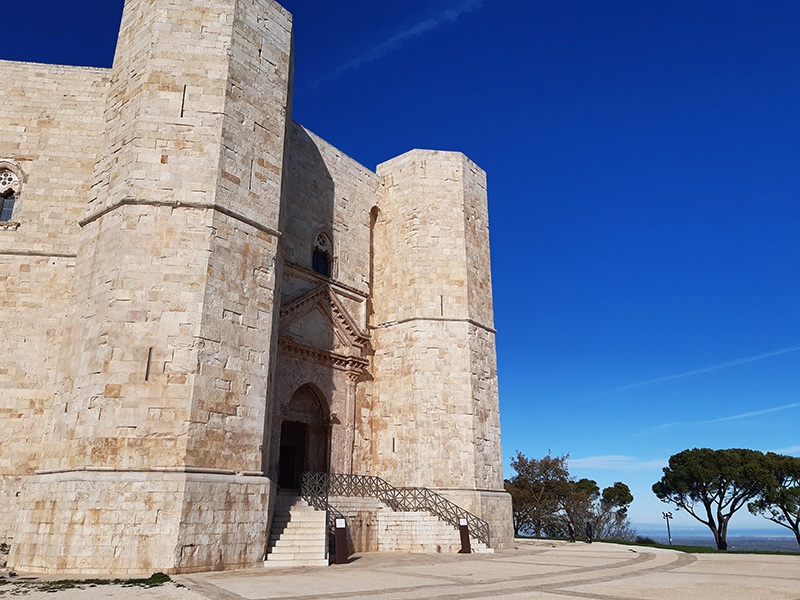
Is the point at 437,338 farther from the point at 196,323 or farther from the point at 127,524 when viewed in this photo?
the point at 127,524

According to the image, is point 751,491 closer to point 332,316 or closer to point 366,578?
point 332,316

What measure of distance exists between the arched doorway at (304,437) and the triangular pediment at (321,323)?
147 cm

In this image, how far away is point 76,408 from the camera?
9891mm

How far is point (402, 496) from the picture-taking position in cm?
1566

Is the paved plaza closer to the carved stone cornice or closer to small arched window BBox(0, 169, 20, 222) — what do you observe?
the carved stone cornice

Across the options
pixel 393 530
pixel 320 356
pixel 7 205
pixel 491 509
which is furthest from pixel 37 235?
pixel 491 509

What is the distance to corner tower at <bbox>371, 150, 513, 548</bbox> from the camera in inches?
641

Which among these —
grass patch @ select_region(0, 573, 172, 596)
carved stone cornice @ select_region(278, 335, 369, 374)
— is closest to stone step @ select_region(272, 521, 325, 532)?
grass patch @ select_region(0, 573, 172, 596)

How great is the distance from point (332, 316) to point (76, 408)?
8061mm

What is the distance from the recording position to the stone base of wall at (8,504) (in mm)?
11116

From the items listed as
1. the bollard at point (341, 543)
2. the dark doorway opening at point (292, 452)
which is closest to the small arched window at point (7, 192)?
the dark doorway opening at point (292, 452)

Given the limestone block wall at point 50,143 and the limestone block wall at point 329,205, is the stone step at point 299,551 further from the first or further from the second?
the limestone block wall at point 50,143

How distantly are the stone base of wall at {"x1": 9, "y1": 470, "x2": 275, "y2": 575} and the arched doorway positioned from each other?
5.96m

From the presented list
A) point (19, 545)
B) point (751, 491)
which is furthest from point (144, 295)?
point (751, 491)
